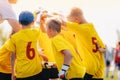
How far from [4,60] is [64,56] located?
1137 mm

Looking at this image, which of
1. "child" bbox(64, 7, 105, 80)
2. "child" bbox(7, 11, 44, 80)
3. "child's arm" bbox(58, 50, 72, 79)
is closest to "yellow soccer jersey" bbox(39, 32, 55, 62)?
"child" bbox(64, 7, 105, 80)

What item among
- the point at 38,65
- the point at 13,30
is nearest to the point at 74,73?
the point at 38,65

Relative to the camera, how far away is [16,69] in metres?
9.46

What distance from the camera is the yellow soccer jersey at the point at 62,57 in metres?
9.46

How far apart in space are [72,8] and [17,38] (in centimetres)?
193

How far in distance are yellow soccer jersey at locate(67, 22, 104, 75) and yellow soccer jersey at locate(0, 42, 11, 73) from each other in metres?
1.40

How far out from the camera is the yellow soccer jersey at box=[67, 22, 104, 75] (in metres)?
10.6

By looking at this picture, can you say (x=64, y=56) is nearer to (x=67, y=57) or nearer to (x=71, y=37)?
(x=67, y=57)

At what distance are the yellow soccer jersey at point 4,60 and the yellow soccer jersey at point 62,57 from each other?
84cm

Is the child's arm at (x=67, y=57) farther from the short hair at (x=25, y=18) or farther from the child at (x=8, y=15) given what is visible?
the child at (x=8, y=15)

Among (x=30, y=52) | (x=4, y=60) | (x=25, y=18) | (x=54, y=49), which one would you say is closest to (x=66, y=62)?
(x=54, y=49)

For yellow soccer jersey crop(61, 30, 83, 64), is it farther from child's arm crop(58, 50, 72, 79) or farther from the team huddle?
child's arm crop(58, 50, 72, 79)

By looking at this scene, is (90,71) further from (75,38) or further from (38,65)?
(38,65)

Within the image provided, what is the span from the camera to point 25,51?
935 centimetres
